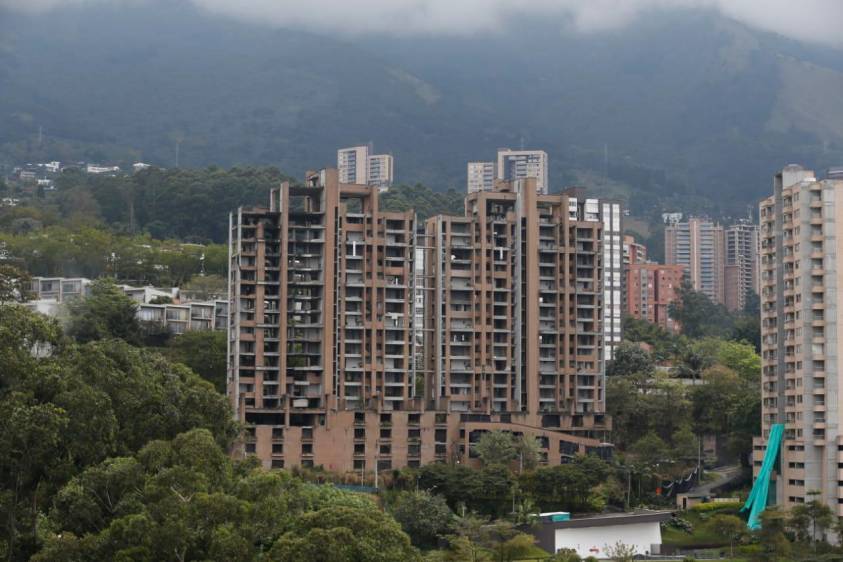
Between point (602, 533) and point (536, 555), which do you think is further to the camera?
point (602, 533)

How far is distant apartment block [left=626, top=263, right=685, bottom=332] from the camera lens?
164 meters

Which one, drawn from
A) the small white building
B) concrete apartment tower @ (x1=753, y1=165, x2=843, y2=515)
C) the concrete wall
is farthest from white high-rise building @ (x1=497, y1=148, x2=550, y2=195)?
the concrete wall

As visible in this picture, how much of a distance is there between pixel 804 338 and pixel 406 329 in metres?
21.9

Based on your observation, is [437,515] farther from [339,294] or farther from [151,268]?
[151,268]

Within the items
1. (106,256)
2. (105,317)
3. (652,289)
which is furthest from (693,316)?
(105,317)

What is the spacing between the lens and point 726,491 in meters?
84.4

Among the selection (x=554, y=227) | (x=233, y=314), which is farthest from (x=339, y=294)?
(x=554, y=227)

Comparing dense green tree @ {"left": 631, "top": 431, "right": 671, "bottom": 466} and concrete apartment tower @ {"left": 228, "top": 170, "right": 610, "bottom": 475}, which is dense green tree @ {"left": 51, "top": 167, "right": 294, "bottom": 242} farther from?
dense green tree @ {"left": 631, "top": 431, "right": 671, "bottom": 466}

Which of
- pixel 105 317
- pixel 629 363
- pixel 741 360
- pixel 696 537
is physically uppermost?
pixel 105 317

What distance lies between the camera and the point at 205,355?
296 ft

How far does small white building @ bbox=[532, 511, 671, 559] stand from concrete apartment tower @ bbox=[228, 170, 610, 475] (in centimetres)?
1093

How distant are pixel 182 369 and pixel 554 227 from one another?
128 ft

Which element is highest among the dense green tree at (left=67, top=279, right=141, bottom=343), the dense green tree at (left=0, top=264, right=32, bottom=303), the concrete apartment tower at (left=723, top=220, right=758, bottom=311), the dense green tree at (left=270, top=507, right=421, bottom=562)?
the concrete apartment tower at (left=723, top=220, right=758, bottom=311)

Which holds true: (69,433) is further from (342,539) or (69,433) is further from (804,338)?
(804,338)
